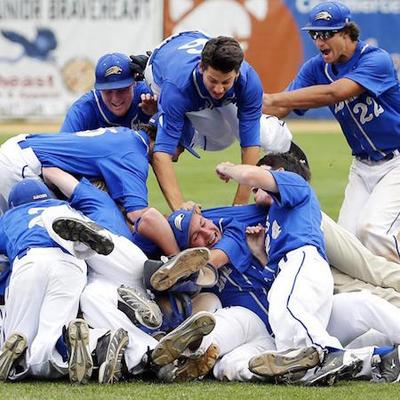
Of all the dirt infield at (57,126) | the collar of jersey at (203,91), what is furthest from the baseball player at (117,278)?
the dirt infield at (57,126)

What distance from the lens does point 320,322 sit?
616cm

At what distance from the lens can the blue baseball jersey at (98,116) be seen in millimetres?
8516

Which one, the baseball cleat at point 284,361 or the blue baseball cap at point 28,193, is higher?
the blue baseball cap at point 28,193

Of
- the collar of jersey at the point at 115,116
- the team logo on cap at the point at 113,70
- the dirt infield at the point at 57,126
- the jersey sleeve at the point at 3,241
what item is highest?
the team logo on cap at the point at 113,70

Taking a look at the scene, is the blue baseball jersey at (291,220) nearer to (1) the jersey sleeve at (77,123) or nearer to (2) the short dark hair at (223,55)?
(2) the short dark hair at (223,55)

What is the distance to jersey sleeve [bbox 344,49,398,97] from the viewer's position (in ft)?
27.9

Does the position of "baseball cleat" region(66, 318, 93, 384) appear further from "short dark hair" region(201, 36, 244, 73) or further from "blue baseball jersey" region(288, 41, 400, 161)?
"blue baseball jersey" region(288, 41, 400, 161)

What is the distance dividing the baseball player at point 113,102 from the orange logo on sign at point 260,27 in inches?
552

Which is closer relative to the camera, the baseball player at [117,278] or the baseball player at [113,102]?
the baseball player at [117,278]

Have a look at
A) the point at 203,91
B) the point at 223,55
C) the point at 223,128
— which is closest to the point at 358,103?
the point at 223,128

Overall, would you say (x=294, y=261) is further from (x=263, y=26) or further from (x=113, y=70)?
(x=263, y=26)

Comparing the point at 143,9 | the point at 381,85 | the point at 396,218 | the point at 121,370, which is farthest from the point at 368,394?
the point at 143,9

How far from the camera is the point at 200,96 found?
7875 millimetres

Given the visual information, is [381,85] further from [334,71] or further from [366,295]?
[366,295]
